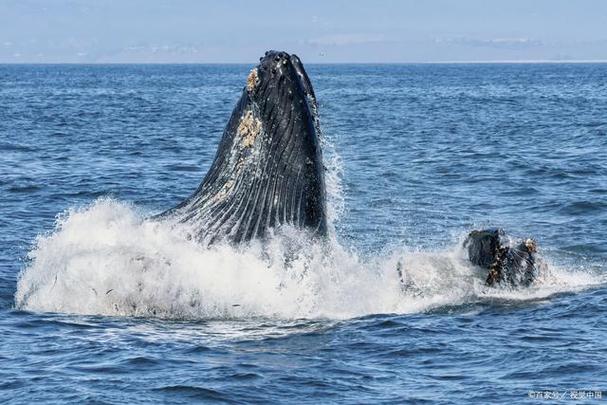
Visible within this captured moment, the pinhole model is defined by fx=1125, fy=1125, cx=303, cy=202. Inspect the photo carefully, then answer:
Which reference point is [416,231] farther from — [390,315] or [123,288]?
[123,288]

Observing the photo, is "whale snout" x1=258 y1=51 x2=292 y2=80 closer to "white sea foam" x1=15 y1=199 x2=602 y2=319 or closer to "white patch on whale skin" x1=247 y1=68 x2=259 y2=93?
"white patch on whale skin" x1=247 y1=68 x2=259 y2=93

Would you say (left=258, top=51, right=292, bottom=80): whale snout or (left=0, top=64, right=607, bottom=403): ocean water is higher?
(left=258, top=51, right=292, bottom=80): whale snout

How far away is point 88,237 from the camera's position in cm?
1452

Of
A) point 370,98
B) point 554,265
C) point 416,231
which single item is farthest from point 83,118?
point 554,265

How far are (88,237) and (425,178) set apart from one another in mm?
14991

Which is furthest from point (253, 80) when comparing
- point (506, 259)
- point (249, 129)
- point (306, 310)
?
point (506, 259)

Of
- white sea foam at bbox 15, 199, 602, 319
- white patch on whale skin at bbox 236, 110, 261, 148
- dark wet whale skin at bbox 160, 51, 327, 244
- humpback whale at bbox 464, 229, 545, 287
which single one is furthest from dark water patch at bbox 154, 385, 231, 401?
humpback whale at bbox 464, 229, 545, 287

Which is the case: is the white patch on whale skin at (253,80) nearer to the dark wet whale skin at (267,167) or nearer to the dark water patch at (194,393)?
the dark wet whale skin at (267,167)

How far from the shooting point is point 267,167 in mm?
13133

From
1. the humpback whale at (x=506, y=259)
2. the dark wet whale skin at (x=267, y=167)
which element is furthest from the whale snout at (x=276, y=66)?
the humpback whale at (x=506, y=259)

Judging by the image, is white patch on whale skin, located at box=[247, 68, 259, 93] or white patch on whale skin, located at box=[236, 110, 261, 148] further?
white patch on whale skin, located at box=[236, 110, 261, 148]

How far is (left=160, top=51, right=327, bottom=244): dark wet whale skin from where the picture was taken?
12.9 meters

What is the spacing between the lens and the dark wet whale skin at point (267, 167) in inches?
507

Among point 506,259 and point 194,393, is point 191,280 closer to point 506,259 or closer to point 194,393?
point 194,393
